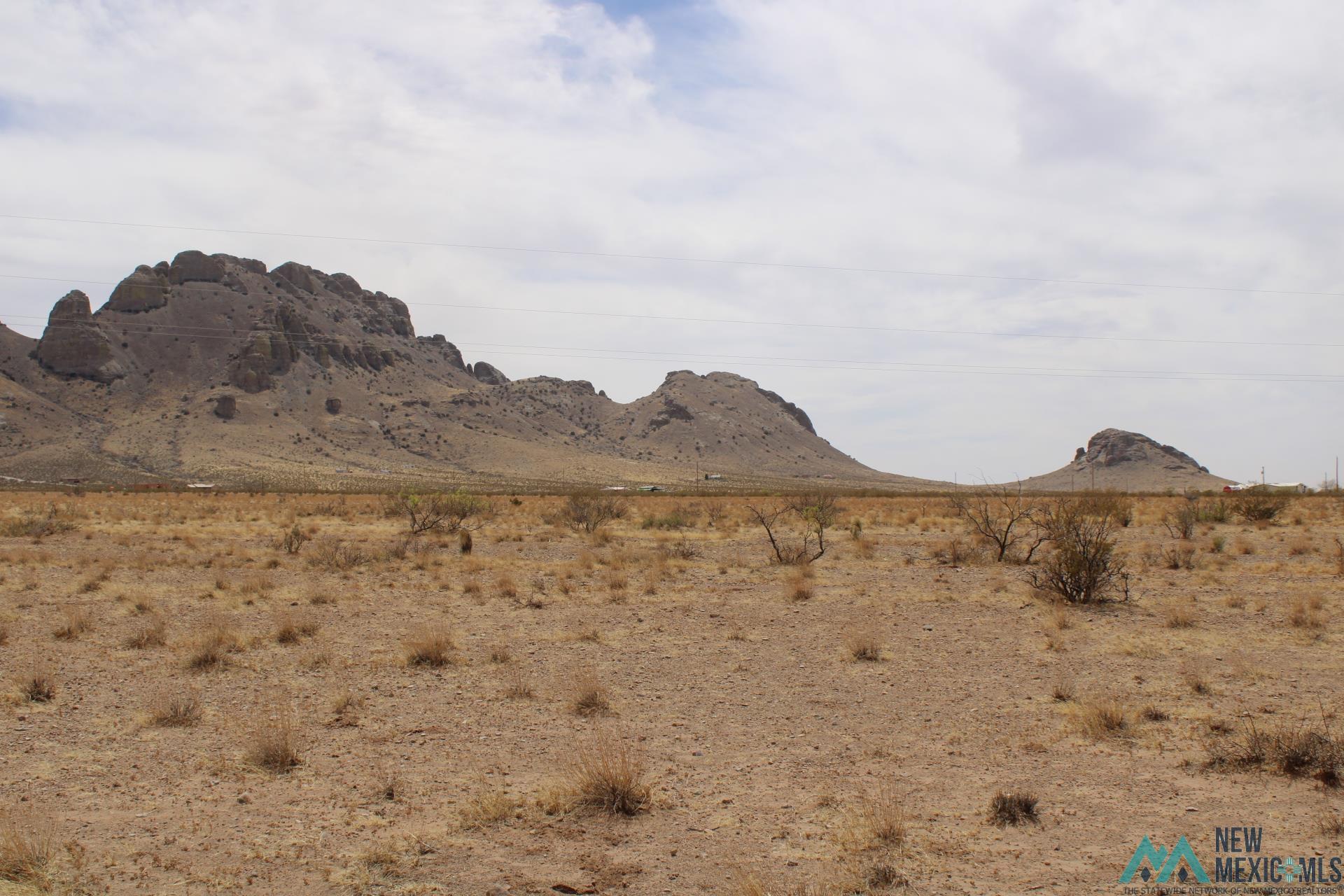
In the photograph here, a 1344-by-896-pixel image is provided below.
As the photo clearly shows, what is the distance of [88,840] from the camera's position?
702cm

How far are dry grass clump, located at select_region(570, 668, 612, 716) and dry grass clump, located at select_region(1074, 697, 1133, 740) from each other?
17.6ft

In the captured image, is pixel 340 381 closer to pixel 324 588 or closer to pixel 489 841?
pixel 324 588

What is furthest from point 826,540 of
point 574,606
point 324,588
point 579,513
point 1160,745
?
point 1160,745

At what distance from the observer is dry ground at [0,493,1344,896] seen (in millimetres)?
6742

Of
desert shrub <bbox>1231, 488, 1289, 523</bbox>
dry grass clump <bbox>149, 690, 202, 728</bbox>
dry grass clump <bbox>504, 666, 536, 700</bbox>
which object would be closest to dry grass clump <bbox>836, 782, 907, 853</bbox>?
dry grass clump <bbox>504, 666, 536, 700</bbox>

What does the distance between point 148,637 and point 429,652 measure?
478 cm

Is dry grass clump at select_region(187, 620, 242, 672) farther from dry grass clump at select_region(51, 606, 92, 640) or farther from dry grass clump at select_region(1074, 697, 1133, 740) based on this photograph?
dry grass clump at select_region(1074, 697, 1133, 740)

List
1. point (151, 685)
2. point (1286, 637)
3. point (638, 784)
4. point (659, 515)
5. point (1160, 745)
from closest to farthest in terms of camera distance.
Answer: point (638, 784) → point (1160, 745) → point (151, 685) → point (1286, 637) → point (659, 515)

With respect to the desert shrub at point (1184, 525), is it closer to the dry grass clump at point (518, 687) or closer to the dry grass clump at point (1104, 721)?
the dry grass clump at point (1104, 721)

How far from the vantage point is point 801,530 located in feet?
125

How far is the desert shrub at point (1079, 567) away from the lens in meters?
18.8

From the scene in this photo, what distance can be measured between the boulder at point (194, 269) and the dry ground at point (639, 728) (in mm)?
168797

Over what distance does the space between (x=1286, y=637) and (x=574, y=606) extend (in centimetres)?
1263

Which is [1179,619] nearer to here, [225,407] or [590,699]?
[590,699]
